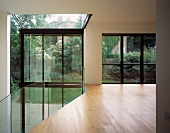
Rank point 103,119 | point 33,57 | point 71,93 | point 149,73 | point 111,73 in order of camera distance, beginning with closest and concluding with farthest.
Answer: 1. point 103,119
2. point 71,93
3. point 111,73
4. point 149,73
5. point 33,57

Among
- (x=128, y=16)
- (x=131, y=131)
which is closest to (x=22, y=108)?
(x=131, y=131)

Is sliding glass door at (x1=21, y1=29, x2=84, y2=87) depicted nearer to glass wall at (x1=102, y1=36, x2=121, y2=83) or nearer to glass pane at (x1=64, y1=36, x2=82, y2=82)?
glass pane at (x1=64, y1=36, x2=82, y2=82)

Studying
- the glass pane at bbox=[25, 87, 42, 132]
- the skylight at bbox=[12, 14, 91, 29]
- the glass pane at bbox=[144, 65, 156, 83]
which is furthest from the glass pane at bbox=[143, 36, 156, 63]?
the glass pane at bbox=[25, 87, 42, 132]

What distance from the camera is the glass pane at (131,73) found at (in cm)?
1112

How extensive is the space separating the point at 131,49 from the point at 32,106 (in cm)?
675

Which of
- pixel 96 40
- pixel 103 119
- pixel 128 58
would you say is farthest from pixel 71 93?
pixel 103 119

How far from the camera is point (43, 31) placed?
11.5 metres

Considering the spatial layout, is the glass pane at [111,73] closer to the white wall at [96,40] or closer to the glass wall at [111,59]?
the glass wall at [111,59]

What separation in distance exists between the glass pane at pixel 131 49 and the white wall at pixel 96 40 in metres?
0.48

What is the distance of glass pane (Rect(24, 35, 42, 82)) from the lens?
11523 millimetres

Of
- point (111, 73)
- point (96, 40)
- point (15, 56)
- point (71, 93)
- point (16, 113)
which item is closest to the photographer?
point (16, 113)

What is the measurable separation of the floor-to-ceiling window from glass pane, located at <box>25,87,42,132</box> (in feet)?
16.8

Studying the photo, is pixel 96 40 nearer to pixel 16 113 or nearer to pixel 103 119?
pixel 103 119

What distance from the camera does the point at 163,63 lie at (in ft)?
10.4
